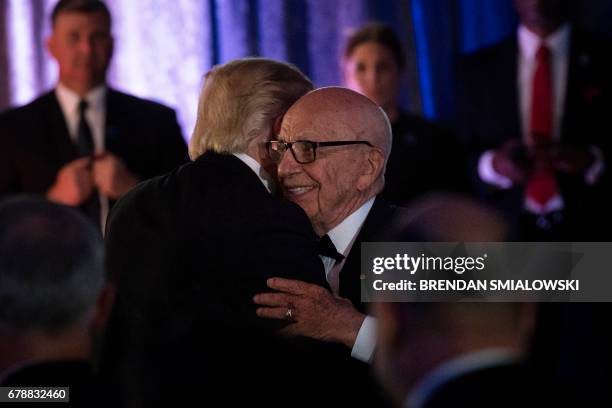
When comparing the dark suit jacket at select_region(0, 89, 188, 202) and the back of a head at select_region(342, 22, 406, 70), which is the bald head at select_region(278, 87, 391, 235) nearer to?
the dark suit jacket at select_region(0, 89, 188, 202)

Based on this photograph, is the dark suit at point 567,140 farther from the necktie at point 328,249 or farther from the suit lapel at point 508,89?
the necktie at point 328,249

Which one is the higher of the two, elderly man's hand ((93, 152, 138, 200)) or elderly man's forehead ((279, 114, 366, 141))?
elderly man's forehead ((279, 114, 366, 141))

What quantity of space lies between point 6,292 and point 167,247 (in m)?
1.01

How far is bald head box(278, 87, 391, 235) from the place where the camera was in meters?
2.83

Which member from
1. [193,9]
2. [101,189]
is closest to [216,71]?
[101,189]

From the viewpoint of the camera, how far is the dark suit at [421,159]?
4.33 metres

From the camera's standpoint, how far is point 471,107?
4637 millimetres

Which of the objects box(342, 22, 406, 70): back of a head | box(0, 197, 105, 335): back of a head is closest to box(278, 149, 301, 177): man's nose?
box(0, 197, 105, 335): back of a head

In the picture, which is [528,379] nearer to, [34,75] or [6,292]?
[6,292]

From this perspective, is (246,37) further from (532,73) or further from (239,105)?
(239,105)

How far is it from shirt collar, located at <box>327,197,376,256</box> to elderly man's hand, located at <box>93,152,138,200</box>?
4.32ft

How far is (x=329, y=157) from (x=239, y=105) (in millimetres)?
254

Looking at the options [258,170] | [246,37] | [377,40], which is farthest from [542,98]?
[258,170]

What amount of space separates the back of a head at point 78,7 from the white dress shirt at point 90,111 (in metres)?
0.27
